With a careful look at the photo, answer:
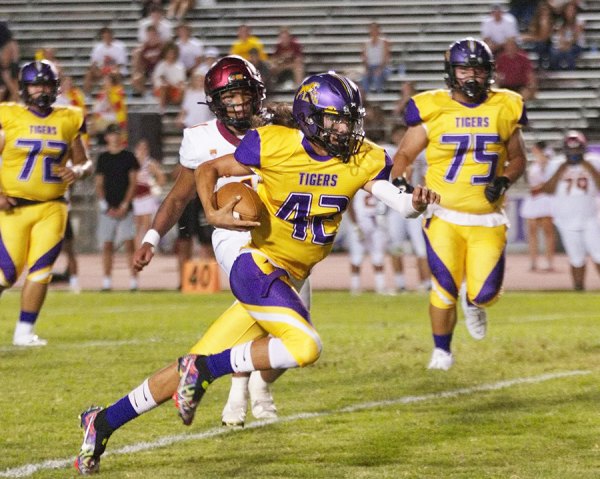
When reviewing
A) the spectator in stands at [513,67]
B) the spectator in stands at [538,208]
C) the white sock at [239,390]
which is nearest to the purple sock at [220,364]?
the white sock at [239,390]

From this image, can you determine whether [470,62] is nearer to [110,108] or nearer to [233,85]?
Answer: [233,85]

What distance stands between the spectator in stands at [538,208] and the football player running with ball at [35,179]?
7872mm

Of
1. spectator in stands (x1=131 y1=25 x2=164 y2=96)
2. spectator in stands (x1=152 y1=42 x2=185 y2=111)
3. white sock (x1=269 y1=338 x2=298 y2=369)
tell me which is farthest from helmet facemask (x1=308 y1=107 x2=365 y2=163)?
spectator in stands (x1=131 y1=25 x2=164 y2=96)

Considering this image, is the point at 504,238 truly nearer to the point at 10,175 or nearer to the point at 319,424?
the point at 319,424

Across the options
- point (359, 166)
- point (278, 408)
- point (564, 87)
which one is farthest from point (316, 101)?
point (564, 87)

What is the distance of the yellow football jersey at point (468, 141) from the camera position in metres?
8.20

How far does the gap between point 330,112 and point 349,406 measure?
207 cm

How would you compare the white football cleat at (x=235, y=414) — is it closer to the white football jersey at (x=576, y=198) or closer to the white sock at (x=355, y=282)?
the white sock at (x=355, y=282)

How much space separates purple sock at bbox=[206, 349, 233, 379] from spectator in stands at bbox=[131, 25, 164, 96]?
53.3ft

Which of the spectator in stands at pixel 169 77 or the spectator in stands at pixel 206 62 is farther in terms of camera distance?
the spectator in stands at pixel 169 77

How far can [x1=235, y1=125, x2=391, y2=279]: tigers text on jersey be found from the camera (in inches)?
212

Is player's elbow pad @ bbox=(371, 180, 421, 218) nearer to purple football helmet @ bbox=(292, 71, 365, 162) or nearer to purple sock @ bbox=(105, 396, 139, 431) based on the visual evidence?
purple football helmet @ bbox=(292, 71, 365, 162)

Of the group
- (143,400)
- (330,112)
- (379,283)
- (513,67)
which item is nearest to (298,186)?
(330,112)

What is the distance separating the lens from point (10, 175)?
9391mm
